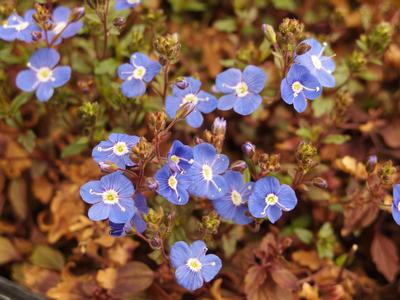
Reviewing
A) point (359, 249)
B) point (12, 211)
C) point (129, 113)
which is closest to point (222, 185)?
point (129, 113)

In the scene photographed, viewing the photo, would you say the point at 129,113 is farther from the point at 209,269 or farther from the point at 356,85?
the point at 356,85

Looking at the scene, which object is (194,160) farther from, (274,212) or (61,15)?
(61,15)

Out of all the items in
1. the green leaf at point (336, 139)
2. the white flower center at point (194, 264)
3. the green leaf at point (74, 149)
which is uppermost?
the white flower center at point (194, 264)

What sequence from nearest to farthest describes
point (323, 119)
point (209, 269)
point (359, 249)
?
point (209, 269), point (359, 249), point (323, 119)

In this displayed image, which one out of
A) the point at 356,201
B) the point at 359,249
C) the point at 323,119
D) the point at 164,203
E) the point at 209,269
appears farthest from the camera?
the point at 323,119

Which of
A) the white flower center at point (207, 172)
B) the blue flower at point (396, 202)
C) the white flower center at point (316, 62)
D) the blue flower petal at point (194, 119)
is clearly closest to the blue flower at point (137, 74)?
the blue flower petal at point (194, 119)

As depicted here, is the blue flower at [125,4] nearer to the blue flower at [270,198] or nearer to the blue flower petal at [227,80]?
the blue flower petal at [227,80]

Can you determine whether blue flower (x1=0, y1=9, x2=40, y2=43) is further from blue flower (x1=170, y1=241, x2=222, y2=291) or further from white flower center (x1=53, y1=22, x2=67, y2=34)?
blue flower (x1=170, y1=241, x2=222, y2=291)
